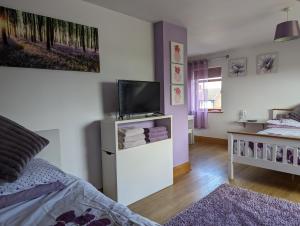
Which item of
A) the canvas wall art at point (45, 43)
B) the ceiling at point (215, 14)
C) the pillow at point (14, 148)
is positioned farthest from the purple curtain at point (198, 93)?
the pillow at point (14, 148)

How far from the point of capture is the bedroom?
2047 millimetres

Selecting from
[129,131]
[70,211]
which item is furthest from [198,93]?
[70,211]

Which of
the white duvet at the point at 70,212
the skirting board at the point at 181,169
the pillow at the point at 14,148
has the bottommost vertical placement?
the skirting board at the point at 181,169

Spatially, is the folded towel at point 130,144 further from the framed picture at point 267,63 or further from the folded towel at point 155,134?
the framed picture at point 267,63

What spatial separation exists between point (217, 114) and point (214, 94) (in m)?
0.49

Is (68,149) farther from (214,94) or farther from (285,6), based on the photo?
(214,94)

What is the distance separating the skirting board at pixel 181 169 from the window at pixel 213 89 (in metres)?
2.28

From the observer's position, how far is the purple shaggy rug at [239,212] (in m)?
1.80

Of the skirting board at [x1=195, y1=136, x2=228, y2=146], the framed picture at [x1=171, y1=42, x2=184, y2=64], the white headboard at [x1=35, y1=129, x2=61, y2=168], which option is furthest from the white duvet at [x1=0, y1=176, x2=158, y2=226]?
the skirting board at [x1=195, y1=136, x2=228, y2=146]

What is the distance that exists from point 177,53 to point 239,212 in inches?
87.5

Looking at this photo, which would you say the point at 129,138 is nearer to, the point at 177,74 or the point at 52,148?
the point at 52,148

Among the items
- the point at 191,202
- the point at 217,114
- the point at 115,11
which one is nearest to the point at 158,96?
the point at 115,11

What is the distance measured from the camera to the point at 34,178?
1.24 m

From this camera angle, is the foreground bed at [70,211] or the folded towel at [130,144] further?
the folded towel at [130,144]
